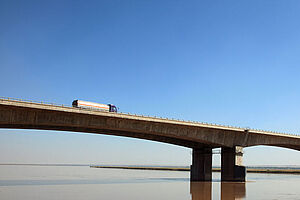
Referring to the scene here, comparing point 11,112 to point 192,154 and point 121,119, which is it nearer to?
point 121,119

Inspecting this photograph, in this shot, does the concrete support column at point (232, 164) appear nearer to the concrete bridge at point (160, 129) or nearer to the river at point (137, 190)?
the concrete bridge at point (160, 129)

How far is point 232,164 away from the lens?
171ft

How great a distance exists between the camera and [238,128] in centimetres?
5294

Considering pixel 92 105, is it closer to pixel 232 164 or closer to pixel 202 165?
pixel 202 165

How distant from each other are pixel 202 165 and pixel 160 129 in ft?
45.3

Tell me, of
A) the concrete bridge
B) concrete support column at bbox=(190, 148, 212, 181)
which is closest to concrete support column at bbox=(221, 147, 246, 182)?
the concrete bridge

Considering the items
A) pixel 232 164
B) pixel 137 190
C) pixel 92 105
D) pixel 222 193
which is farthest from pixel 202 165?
pixel 137 190

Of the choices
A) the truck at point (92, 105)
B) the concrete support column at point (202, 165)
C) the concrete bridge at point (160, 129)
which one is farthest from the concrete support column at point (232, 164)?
the truck at point (92, 105)

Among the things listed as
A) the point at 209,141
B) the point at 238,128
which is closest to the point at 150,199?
the point at 209,141

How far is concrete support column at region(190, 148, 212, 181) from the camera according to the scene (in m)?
53.9

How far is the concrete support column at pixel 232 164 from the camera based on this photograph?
5097 centimetres

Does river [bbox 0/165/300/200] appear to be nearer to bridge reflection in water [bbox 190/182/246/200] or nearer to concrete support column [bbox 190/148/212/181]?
bridge reflection in water [bbox 190/182/246/200]

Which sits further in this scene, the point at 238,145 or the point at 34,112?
the point at 238,145

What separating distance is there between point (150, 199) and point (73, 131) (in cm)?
2300
